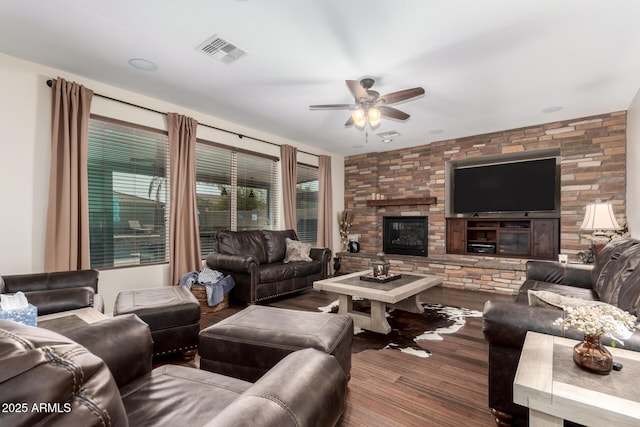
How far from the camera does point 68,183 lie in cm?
305

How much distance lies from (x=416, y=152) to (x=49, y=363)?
6156 mm

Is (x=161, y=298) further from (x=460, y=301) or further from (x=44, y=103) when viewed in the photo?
(x=460, y=301)

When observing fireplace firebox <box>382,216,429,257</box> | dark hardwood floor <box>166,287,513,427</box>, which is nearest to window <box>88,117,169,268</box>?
dark hardwood floor <box>166,287,513,427</box>

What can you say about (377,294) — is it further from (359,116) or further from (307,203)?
(307,203)

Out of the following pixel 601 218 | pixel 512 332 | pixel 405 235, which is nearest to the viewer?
pixel 512 332

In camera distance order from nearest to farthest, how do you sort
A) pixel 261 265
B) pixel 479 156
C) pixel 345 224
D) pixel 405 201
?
pixel 261 265 < pixel 479 156 < pixel 405 201 < pixel 345 224

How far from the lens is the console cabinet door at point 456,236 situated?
5504 millimetres

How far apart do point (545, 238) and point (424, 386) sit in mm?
4004

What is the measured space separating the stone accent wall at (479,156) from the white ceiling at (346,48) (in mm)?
533

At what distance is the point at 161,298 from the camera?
2512 mm

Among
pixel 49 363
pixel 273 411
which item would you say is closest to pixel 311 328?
pixel 273 411

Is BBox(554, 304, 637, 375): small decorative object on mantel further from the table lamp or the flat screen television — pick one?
the flat screen television

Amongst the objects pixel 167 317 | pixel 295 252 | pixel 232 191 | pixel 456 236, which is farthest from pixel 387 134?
pixel 167 317

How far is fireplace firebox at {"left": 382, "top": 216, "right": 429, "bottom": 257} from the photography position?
595 centimetres
